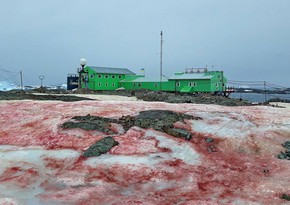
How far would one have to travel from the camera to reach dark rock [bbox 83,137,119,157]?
13.8 meters

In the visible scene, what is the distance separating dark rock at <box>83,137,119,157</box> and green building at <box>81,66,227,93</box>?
4713 cm

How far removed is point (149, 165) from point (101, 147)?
9.54 ft

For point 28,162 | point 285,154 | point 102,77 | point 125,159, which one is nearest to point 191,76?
point 102,77

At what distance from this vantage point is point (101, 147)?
46.7 ft

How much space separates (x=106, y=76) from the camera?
2724 inches

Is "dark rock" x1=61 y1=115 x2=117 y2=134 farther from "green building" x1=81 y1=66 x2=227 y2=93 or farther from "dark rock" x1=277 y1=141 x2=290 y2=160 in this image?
"green building" x1=81 y1=66 x2=227 y2=93

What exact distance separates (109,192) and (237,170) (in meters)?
5.60

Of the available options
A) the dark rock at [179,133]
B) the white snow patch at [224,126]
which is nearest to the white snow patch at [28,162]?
the dark rock at [179,133]

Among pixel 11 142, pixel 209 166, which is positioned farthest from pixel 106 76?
pixel 209 166

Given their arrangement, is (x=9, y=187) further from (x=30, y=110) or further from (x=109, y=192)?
(x=30, y=110)

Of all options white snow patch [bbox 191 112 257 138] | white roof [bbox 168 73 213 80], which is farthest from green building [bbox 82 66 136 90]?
white snow patch [bbox 191 112 257 138]

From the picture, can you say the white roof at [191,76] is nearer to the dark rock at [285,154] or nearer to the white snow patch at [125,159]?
the dark rock at [285,154]

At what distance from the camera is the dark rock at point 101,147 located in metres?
A: 13.8

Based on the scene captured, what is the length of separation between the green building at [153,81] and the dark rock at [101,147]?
4713 centimetres
